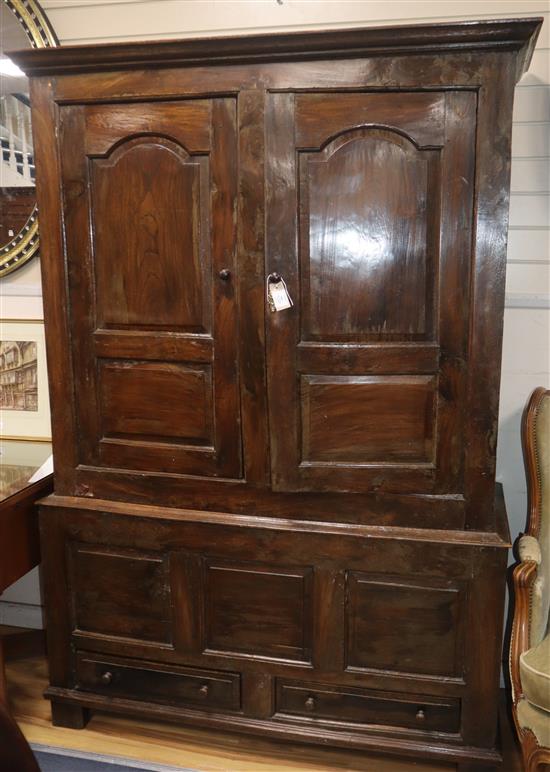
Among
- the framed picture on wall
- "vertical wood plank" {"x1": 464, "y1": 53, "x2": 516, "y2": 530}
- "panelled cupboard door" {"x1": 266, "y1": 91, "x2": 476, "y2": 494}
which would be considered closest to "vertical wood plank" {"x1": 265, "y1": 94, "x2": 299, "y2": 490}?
"panelled cupboard door" {"x1": 266, "y1": 91, "x2": 476, "y2": 494}

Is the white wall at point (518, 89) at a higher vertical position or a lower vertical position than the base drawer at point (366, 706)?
higher

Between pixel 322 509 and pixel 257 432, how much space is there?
27cm

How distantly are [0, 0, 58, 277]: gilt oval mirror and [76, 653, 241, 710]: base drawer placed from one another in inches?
54.7

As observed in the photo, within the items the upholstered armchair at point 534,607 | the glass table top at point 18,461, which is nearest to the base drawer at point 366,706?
the upholstered armchair at point 534,607

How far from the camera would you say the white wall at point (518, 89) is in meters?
2.10

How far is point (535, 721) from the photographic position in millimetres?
1666

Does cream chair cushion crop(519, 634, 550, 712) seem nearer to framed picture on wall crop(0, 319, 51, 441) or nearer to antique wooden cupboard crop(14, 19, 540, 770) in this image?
antique wooden cupboard crop(14, 19, 540, 770)

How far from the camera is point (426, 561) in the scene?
1.81 m

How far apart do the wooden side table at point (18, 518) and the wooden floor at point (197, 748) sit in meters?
0.26

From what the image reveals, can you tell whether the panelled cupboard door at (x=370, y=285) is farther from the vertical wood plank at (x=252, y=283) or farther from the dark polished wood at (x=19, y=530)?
the dark polished wood at (x=19, y=530)

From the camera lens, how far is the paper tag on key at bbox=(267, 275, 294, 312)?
175 cm

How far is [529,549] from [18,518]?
1454 millimetres

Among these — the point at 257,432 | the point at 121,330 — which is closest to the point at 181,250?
the point at 121,330

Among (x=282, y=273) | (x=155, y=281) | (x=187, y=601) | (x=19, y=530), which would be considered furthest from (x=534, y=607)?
(x=19, y=530)
